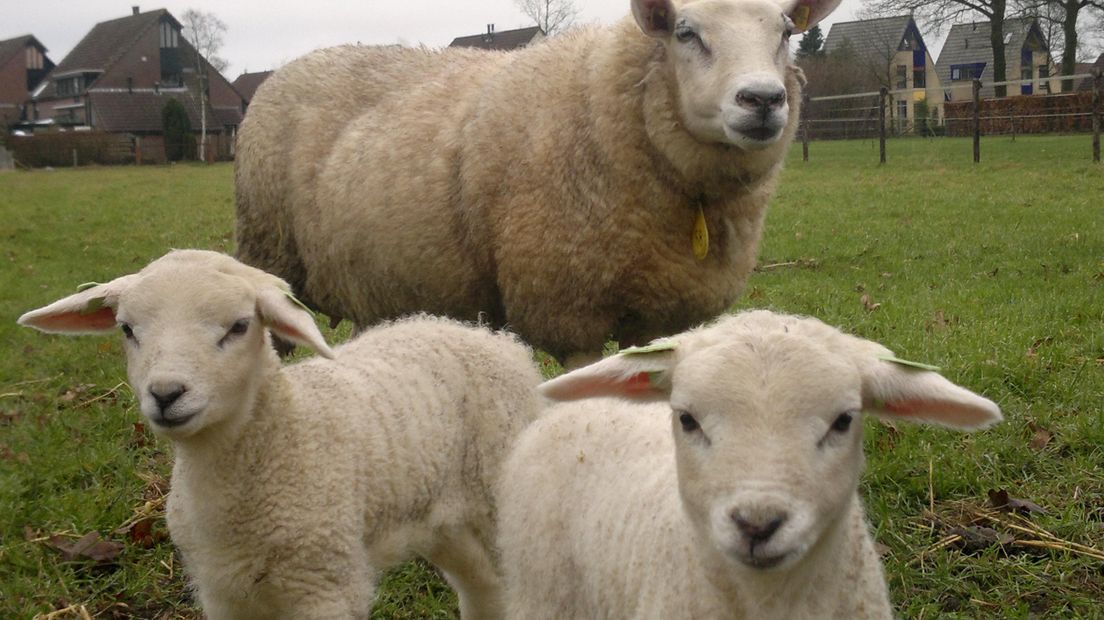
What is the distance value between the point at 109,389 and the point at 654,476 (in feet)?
13.8

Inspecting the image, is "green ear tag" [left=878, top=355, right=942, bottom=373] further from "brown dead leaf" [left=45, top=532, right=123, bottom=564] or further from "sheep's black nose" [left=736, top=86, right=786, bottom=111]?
"brown dead leaf" [left=45, top=532, right=123, bottom=564]

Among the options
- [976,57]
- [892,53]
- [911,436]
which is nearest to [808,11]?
[911,436]

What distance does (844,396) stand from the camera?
7.42 ft

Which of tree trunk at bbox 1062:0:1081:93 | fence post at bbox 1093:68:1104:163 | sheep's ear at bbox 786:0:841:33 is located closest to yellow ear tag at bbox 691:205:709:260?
sheep's ear at bbox 786:0:841:33

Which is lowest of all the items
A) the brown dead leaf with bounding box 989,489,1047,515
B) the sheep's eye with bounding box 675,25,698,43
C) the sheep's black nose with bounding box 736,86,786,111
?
the brown dead leaf with bounding box 989,489,1047,515

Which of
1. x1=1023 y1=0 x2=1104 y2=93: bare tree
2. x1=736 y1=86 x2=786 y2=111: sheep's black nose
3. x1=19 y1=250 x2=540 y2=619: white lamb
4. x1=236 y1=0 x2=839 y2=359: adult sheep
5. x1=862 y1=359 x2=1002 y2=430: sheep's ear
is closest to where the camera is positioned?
x1=862 y1=359 x2=1002 y2=430: sheep's ear

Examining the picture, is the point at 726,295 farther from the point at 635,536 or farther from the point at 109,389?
the point at 109,389

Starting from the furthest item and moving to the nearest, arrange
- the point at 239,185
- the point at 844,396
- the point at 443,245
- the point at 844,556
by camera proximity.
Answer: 1. the point at 239,185
2. the point at 443,245
3. the point at 844,556
4. the point at 844,396

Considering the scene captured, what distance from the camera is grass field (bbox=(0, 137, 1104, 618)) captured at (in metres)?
3.62

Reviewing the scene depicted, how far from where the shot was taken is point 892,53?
5522cm

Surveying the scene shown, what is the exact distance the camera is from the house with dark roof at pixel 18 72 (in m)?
66.7

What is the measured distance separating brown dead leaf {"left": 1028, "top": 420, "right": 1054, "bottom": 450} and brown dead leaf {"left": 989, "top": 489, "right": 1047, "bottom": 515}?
452mm

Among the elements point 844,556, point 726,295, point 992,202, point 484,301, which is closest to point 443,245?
point 484,301

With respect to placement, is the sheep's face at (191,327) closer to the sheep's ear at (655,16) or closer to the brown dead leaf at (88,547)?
the brown dead leaf at (88,547)
